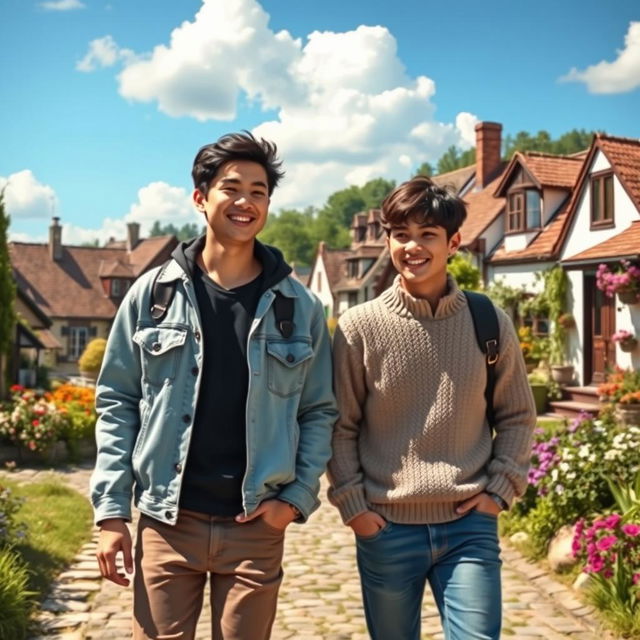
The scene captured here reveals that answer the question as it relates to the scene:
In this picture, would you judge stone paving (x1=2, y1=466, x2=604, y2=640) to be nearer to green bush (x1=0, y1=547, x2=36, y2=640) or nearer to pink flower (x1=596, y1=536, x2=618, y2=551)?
green bush (x1=0, y1=547, x2=36, y2=640)

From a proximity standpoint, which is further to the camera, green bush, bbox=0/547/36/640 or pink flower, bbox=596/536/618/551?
pink flower, bbox=596/536/618/551

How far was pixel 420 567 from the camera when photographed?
301cm

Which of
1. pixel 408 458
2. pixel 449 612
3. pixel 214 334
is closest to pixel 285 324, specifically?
pixel 214 334

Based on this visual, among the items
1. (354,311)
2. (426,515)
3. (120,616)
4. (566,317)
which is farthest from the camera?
(566,317)

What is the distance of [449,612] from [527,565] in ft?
14.5

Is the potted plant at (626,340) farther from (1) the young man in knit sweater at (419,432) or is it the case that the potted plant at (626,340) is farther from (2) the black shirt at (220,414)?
(2) the black shirt at (220,414)

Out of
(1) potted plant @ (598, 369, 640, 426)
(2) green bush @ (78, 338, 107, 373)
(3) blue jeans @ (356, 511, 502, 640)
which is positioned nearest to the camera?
(3) blue jeans @ (356, 511, 502, 640)

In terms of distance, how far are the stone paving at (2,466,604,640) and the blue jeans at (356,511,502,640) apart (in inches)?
91.8

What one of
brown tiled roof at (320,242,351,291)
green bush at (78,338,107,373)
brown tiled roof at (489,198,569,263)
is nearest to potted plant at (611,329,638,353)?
brown tiled roof at (489,198,569,263)

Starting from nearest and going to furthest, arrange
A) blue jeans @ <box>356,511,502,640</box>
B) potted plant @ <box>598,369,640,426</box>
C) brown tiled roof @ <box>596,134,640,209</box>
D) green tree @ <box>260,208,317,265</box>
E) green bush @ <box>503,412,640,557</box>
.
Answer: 1. blue jeans @ <box>356,511,502,640</box>
2. green bush @ <box>503,412,640,557</box>
3. potted plant @ <box>598,369,640,426</box>
4. brown tiled roof @ <box>596,134,640,209</box>
5. green tree @ <box>260,208,317,265</box>

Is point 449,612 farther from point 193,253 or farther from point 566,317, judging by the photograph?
point 566,317

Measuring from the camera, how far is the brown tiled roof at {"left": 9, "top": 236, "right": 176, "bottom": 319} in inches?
1636

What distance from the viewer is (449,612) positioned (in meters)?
2.90

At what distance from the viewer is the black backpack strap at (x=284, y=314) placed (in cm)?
296
